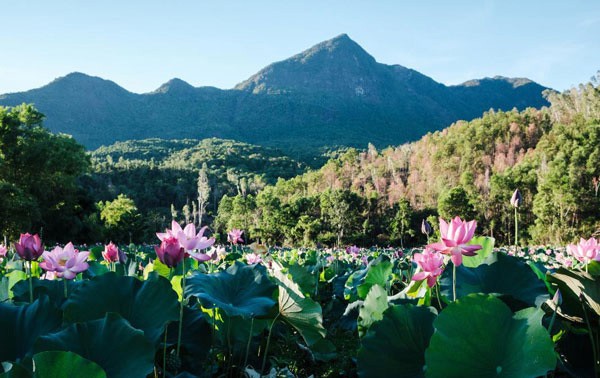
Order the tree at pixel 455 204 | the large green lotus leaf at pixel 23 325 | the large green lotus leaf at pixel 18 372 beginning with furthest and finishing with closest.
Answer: the tree at pixel 455 204, the large green lotus leaf at pixel 23 325, the large green lotus leaf at pixel 18 372

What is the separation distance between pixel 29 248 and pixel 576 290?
199cm

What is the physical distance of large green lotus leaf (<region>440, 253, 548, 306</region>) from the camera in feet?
5.01

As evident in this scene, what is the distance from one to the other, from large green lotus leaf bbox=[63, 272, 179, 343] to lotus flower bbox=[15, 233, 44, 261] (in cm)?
52

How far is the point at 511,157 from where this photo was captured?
52250 mm

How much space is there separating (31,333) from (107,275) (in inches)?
10.3

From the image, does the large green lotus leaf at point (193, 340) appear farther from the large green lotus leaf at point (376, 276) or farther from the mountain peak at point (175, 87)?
the mountain peak at point (175, 87)

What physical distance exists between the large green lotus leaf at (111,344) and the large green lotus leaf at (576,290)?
125 centimetres

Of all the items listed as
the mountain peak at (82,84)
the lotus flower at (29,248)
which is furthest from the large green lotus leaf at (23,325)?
the mountain peak at (82,84)

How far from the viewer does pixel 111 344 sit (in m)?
1.02

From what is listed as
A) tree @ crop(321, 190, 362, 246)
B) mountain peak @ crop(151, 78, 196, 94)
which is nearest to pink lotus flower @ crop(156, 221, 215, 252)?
tree @ crop(321, 190, 362, 246)

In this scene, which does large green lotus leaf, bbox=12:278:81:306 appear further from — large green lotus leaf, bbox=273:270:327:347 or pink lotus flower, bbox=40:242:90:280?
large green lotus leaf, bbox=273:270:327:347

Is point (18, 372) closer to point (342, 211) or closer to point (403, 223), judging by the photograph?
point (403, 223)

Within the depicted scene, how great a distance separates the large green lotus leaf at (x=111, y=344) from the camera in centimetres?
101

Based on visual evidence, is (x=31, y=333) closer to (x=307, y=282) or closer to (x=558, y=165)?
(x=307, y=282)
